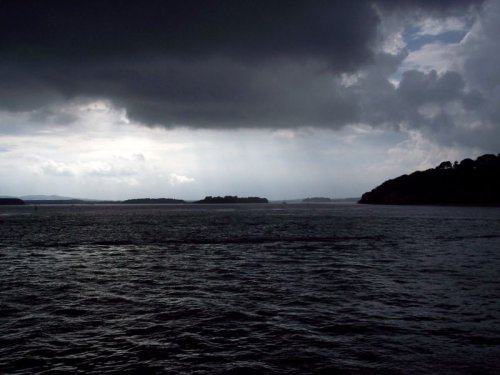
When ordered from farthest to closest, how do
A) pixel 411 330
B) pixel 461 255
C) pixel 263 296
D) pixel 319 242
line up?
pixel 319 242 → pixel 461 255 → pixel 263 296 → pixel 411 330

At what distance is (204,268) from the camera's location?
3309cm

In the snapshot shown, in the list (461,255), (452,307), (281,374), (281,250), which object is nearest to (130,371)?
(281,374)

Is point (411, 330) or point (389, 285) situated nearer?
point (411, 330)

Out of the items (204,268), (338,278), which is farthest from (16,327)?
(338,278)

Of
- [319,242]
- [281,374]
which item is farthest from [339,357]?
[319,242]

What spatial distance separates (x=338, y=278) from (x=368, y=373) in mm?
16355

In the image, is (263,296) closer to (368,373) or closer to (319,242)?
(368,373)

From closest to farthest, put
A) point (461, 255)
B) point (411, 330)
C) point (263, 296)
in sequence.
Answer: point (411, 330), point (263, 296), point (461, 255)

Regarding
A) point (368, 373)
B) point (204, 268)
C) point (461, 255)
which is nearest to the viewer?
point (368, 373)

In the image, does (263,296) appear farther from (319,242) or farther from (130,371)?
(319,242)

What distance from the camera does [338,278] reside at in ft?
93.4

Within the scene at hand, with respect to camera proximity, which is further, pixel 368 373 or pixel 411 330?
pixel 411 330

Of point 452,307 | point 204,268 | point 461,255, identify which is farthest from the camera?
point 461,255

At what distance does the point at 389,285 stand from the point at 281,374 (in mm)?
15831
